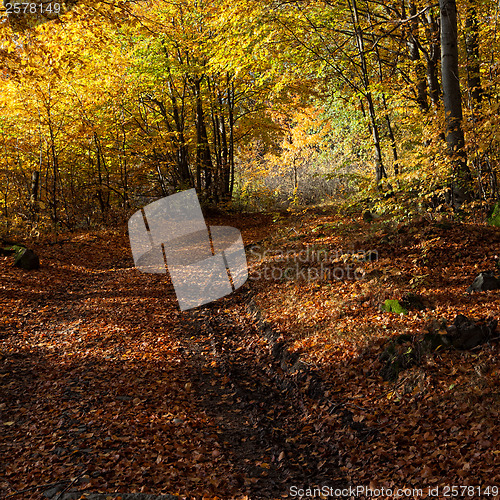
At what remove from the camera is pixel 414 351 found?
17.3 ft

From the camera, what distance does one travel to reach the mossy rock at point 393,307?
6418 millimetres

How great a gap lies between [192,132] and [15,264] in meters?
10.3

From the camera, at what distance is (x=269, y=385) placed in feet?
20.2

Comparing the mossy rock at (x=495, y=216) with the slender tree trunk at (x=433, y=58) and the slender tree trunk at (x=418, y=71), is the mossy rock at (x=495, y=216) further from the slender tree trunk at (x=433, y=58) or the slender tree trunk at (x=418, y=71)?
the slender tree trunk at (x=418, y=71)

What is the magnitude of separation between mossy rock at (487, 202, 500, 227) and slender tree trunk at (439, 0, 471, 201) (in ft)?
4.22

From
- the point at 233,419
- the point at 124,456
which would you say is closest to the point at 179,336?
the point at 233,419

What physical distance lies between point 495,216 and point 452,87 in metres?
2.81

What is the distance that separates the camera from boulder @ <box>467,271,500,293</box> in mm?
6219

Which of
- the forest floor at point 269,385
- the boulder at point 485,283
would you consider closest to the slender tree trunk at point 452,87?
the forest floor at point 269,385

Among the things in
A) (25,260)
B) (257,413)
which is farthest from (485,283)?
(25,260)

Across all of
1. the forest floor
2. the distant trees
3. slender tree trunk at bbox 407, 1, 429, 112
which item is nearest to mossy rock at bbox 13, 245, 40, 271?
the forest floor

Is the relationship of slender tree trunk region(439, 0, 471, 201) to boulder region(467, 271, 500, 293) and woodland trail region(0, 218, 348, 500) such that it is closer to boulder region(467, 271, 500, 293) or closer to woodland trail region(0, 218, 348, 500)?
boulder region(467, 271, 500, 293)

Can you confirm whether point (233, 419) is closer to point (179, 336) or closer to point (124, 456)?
point (124, 456)

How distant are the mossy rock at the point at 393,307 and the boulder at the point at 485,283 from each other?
3.51ft
